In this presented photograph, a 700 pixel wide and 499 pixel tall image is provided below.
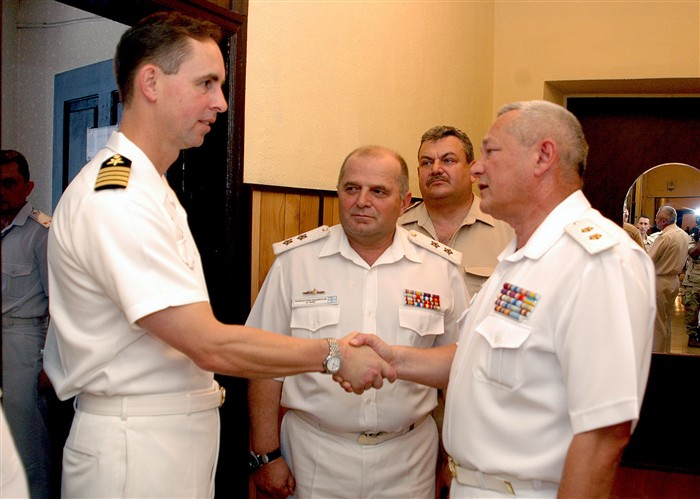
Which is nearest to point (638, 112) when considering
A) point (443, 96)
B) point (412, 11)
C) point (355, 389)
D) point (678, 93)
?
point (678, 93)

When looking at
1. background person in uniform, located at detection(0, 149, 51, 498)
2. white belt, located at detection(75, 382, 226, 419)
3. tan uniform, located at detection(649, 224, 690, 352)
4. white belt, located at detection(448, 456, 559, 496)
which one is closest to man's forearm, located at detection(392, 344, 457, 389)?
white belt, located at detection(448, 456, 559, 496)

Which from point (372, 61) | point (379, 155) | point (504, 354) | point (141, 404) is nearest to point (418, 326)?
point (379, 155)

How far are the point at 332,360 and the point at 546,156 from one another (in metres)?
0.74

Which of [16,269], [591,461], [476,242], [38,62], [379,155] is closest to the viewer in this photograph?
[591,461]

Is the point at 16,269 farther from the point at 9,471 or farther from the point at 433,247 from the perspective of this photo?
the point at 9,471

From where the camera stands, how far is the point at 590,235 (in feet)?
5.18

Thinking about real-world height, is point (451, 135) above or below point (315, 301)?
→ above

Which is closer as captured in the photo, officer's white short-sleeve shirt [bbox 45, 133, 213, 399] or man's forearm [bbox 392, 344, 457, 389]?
officer's white short-sleeve shirt [bbox 45, 133, 213, 399]

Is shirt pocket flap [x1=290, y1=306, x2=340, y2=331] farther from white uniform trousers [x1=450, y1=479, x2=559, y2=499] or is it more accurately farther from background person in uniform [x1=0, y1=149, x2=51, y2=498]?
background person in uniform [x1=0, y1=149, x2=51, y2=498]

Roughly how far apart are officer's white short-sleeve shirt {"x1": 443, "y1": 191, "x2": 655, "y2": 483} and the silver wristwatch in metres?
0.32

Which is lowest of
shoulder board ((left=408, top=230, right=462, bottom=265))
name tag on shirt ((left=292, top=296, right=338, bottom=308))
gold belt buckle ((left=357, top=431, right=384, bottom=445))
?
gold belt buckle ((left=357, top=431, right=384, bottom=445))

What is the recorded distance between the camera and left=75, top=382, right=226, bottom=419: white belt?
158cm

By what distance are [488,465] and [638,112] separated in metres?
4.09

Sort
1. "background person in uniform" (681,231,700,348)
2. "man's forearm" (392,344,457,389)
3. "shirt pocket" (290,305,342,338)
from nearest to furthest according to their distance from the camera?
1. "man's forearm" (392,344,457,389)
2. "shirt pocket" (290,305,342,338)
3. "background person in uniform" (681,231,700,348)
